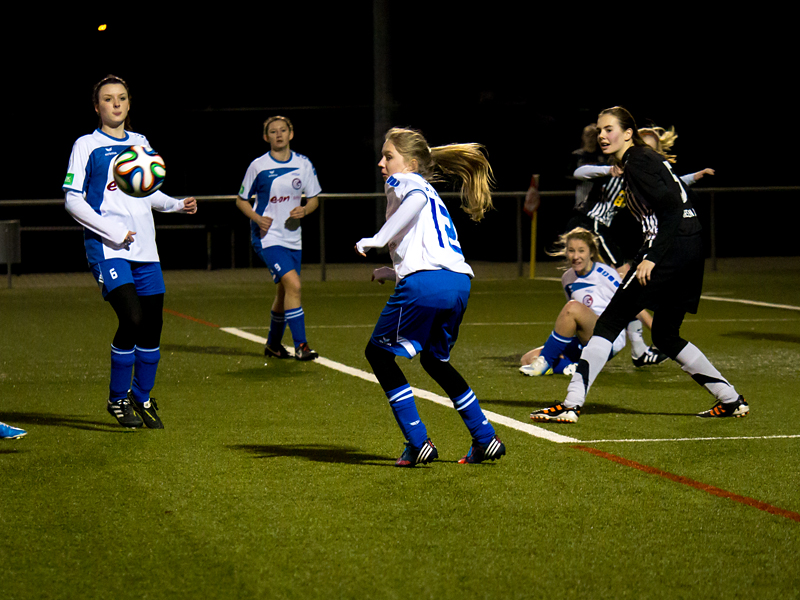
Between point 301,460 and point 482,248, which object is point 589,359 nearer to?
point 301,460

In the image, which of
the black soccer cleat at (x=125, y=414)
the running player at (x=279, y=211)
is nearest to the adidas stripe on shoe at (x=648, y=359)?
the running player at (x=279, y=211)

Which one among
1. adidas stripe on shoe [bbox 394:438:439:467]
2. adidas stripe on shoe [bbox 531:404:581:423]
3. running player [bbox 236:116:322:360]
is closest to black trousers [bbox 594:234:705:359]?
adidas stripe on shoe [bbox 531:404:581:423]

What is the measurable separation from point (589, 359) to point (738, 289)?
984cm

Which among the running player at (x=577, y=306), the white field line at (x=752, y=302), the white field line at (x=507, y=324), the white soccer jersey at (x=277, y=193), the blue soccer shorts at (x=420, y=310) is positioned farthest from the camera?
the white field line at (x=752, y=302)

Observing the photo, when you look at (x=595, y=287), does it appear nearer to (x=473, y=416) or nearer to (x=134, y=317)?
(x=473, y=416)

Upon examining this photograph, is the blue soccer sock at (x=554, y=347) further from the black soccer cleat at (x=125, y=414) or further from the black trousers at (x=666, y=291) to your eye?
the black soccer cleat at (x=125, y=414)

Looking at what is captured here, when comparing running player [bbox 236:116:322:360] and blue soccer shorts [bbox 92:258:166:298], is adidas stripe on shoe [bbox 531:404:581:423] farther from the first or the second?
running player [bbox 236:116:322:360]

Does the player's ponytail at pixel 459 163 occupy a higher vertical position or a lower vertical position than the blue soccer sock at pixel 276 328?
higher

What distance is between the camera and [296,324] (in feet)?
32.3

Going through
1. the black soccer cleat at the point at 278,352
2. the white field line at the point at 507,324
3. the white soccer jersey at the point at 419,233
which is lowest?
the white field line at the point at 507,324

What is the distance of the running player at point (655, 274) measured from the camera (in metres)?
6.65

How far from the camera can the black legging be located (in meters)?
6.59

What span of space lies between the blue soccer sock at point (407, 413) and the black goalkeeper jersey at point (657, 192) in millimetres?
1795

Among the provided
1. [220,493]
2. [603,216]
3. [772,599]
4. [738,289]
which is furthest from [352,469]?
[738,289]
